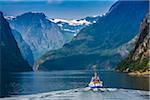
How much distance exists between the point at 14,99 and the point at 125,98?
19966 mm

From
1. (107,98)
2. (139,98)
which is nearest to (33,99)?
(107,98)

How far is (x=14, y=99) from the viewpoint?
277 ft

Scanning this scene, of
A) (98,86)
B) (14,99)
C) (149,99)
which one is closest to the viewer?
(149,99)

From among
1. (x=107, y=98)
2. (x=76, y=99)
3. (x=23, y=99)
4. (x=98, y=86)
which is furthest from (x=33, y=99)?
(x=98, y=86)

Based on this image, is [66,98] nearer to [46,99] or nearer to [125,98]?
[46,99]

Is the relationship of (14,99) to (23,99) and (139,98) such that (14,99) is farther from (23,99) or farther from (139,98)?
(139,98)

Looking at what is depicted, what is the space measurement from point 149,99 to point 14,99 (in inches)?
951

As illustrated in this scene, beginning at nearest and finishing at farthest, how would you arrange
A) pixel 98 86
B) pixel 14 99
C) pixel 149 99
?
pixel 149 99 < pixel 14 99 < pixel 98 86

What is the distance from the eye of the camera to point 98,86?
111250mm

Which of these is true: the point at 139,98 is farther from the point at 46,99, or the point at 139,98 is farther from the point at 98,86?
the point at 98,86

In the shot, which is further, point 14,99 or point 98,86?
point 98,86

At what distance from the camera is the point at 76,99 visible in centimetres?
7975

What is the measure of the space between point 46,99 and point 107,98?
10.9 metres

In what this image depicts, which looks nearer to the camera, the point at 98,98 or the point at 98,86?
the point at 98,98
